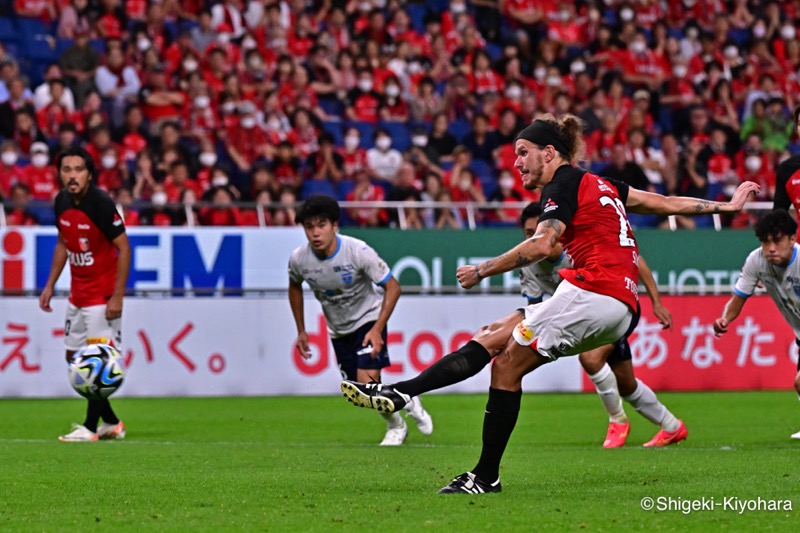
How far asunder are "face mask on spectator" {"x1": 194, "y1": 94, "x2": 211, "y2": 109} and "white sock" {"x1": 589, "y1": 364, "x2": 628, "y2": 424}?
34.9 feet

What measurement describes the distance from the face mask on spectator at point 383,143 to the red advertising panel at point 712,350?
16.0 ft

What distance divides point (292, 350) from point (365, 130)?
16.7ft

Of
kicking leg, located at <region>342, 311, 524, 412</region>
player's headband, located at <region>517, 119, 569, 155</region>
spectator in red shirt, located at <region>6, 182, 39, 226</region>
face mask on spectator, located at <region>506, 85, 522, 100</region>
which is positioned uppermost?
face mask on spectator, located at <region>506, 85, 522, 100</region>

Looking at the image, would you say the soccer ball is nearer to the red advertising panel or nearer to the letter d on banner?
the letter d on banner

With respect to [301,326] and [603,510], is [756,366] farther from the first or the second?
[603,510]

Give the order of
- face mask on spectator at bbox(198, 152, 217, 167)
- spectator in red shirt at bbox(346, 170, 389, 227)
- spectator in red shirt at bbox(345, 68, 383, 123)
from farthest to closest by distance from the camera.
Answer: spectator in red shirt at bbox(345, 68, 383, 123), face mask on spectator at bbox(198, 152, 217, 167), spectator in red shirt at bbox(346, 170, 389, 227)

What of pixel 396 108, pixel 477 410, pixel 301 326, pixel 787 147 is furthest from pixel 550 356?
pixel 787 147

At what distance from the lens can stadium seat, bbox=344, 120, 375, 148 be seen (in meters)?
21.6

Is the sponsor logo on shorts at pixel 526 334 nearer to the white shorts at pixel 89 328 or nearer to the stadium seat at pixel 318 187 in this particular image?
the white shorts at pixel 89 328

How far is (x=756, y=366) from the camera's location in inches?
755

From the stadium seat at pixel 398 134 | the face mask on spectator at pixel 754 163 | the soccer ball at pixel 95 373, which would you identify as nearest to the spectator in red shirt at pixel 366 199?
the stadium seat at pixel 398 134

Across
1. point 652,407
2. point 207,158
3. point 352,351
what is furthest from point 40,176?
point 652,407

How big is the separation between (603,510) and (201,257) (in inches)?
489

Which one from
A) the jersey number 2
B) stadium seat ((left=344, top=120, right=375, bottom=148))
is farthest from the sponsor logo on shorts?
stadium seat ((left=344, top=120, right=375, bottom=148))
